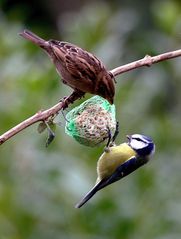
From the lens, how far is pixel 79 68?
4.74m

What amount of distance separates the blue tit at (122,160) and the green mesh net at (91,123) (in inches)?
4.2

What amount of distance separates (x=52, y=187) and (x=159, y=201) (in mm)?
732

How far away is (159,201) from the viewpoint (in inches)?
226

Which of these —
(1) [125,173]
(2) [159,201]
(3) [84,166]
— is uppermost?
(1) [125,173]

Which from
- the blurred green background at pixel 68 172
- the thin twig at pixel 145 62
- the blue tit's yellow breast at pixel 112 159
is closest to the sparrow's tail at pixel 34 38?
the blurred green background at pixel 68 172

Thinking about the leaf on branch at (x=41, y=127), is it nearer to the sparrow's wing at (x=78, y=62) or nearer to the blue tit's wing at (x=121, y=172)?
the blue tit's wing at (x=121, y=172)

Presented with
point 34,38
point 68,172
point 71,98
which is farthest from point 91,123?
point 68,172

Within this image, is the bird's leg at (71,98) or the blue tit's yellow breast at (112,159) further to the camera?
the bird's leg at (71,98)

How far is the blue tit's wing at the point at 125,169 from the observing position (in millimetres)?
3863

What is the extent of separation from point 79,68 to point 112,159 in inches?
37.7

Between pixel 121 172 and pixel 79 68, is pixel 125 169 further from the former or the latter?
pixel 79 68

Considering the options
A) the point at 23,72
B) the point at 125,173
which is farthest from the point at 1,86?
the point at 125,173

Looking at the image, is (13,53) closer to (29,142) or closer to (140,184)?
(29,142)

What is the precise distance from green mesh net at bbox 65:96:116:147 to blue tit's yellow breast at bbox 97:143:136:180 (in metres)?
0.10
